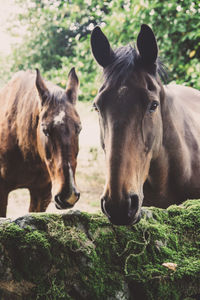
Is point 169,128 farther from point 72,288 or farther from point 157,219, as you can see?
point 72,288

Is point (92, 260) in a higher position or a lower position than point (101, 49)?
lower

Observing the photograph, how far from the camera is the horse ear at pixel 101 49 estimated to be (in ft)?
8.45

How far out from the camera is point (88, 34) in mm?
8367

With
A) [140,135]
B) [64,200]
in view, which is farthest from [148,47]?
[64,200]

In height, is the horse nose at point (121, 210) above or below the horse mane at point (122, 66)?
below

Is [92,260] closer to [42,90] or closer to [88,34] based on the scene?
[42,90]

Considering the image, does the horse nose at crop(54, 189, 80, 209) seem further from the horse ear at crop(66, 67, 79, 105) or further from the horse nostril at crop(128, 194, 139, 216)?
the horse nostril at crop(128, 194, 139, 216)

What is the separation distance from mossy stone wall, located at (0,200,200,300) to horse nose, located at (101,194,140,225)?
0.18 m

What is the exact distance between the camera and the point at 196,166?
311cm

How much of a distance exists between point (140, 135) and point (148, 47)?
2.31 feet

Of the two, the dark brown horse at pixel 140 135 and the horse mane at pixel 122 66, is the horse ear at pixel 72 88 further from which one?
the horse mane at pixel 122 66

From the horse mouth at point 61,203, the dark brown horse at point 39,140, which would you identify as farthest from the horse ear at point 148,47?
the horse mouth at point 61,203

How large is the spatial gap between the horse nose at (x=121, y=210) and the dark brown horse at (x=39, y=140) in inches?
71.0

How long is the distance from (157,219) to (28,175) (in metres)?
2.64
